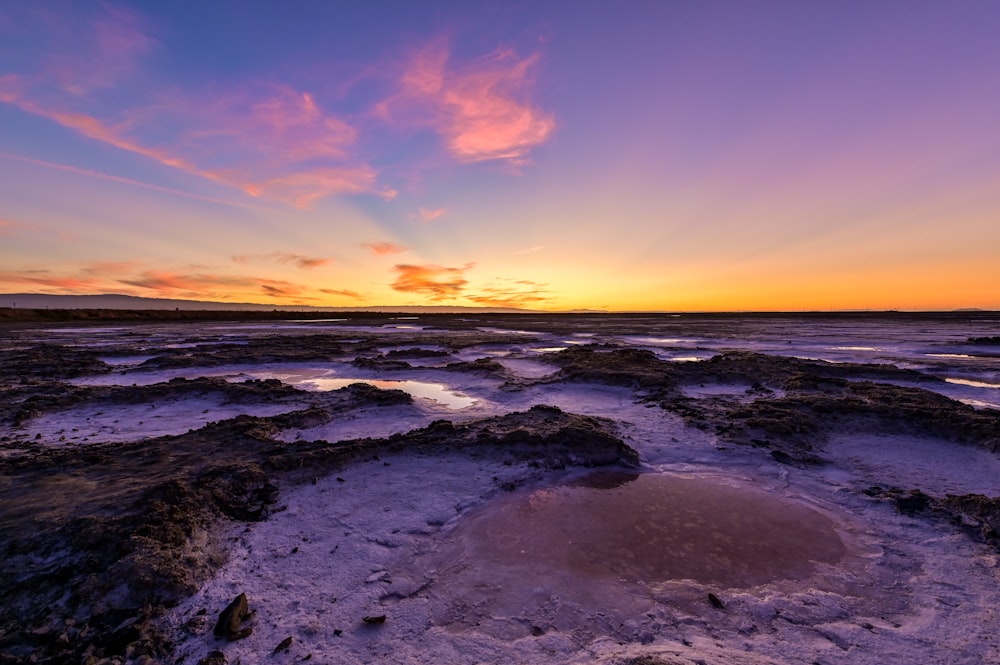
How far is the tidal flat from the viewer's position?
139 inches

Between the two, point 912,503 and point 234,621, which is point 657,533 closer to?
point 912,503

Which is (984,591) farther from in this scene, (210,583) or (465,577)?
(210,583)

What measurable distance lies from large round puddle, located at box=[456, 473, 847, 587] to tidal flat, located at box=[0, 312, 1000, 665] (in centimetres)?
4

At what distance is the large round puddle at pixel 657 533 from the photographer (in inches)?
176

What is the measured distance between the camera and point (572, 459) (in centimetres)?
753

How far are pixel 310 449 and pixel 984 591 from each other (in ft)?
28.5

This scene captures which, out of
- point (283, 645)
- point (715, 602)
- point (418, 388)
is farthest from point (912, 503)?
point (418, 388)

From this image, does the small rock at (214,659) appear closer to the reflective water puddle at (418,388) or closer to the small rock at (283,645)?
the small rock at (283,645)

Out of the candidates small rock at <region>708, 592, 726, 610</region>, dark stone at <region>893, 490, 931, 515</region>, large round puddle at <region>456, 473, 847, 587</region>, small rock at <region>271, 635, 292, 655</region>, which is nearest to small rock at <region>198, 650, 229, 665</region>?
small rock at <region>271, 635, 292, 655</region>

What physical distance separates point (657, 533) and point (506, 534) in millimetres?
1793

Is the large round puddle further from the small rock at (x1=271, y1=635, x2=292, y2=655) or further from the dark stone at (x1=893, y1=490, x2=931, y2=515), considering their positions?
the small rock at (x1=271, y1=635, x2=292, y2=655)

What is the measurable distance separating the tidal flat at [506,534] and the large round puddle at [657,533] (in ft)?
0.12

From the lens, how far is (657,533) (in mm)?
5172

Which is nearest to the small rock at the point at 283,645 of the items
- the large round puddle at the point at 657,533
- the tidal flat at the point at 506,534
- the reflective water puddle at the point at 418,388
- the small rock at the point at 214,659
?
the tidal flat at the point at 506,534
